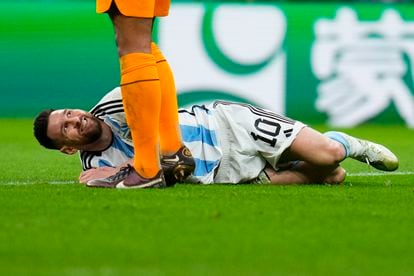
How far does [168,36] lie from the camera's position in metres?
10.8

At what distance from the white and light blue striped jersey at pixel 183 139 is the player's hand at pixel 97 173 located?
0.04 m

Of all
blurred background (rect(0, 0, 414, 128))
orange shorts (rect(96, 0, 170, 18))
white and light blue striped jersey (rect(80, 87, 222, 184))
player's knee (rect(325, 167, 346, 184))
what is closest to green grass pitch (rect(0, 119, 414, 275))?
player's knee (rect(325, 167, 346, 184))

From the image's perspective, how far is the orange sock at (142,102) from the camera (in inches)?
185

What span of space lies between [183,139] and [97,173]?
405mm

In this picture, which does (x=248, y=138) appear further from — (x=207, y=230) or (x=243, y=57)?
(x=243, y=57)

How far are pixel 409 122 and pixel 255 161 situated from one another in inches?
232

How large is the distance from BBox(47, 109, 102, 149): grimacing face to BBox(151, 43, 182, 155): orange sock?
32 centimetres

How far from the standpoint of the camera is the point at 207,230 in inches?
148

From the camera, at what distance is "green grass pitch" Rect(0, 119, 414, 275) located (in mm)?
3188

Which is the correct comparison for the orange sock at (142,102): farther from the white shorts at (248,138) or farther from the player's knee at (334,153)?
the player's knee at (334,153)

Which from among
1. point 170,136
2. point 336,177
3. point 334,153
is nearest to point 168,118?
point 170,136

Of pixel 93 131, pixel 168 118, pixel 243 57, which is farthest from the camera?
pixel 243 57

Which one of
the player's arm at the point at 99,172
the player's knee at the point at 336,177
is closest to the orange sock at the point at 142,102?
the player's arm at the point at 99,172

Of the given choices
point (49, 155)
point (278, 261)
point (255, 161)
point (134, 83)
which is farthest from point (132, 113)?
point (49, 155)
